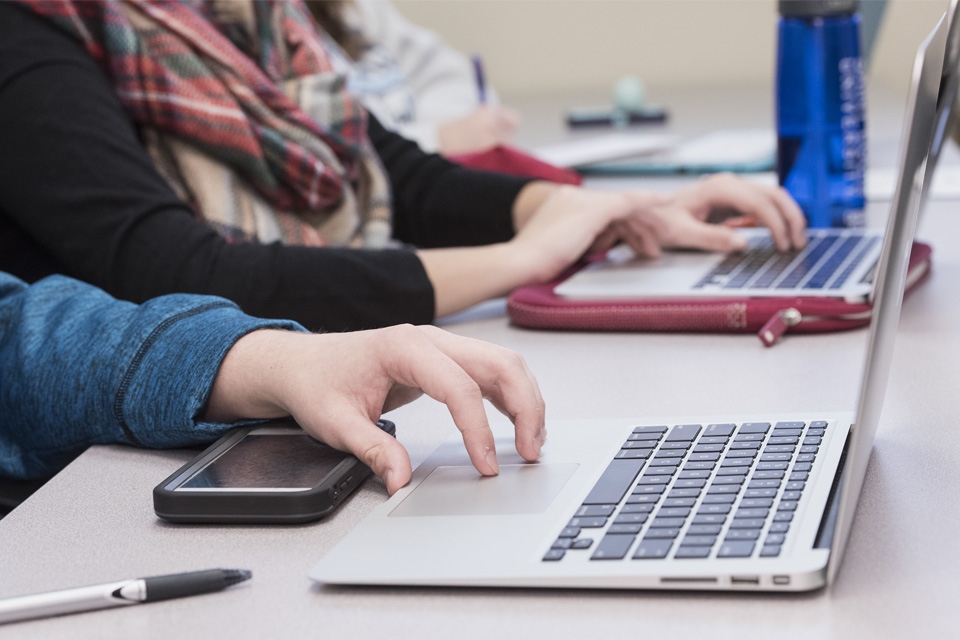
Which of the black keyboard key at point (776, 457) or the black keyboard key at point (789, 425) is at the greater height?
the black keyboard key at point (776, 457)

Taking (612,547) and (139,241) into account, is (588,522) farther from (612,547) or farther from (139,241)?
(139,241)

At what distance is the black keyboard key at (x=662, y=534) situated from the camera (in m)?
0.47

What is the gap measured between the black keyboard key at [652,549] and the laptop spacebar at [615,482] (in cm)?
5

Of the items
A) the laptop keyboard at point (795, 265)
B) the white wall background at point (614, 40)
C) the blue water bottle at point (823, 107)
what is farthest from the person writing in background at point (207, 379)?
the white wall background at point (614, 40)

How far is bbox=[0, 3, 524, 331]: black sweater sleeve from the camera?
879mm

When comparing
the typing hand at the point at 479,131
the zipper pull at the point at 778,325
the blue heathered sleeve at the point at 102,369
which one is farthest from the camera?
the typing hand at the point at 479,131

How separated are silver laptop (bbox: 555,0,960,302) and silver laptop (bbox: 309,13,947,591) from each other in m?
0.30

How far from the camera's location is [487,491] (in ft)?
1.82

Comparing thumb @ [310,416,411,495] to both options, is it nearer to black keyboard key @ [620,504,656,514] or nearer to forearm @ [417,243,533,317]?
black keyboard key @ [620,504,656,514]

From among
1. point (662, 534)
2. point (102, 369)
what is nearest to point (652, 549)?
point (662, 534)

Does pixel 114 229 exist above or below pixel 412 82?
above

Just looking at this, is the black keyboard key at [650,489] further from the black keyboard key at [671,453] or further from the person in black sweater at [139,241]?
the person in black sweater at [139,241]

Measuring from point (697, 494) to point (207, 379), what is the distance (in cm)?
32

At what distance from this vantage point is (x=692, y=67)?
2932 mm
